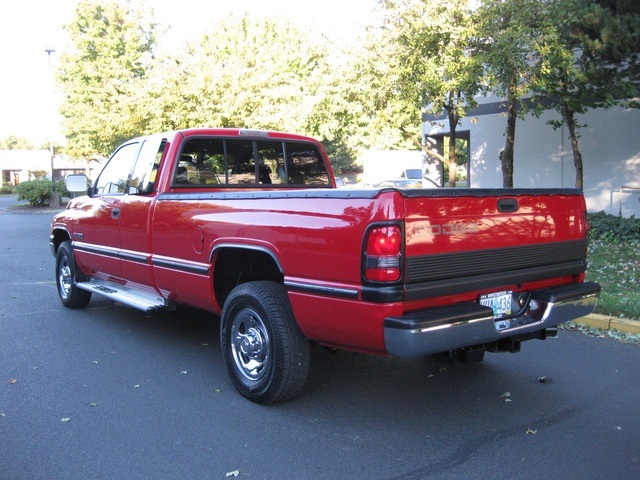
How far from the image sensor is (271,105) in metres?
18.0

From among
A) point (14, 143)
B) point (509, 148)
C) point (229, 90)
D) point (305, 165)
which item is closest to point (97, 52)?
point (229, 90)

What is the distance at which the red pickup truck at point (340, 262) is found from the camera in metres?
3.62

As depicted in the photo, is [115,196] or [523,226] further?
[115,196]

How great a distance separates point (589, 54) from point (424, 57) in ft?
10.9

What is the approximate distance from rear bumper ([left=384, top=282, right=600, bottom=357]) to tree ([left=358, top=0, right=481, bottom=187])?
8596mm

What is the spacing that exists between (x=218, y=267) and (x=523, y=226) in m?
2.38

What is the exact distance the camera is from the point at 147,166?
20.1ft

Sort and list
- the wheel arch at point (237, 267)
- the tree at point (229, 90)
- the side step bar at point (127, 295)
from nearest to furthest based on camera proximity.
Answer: the wheel arch at point (237, 267), the side step bar at point (127, 295), the tree at point (229, 90)

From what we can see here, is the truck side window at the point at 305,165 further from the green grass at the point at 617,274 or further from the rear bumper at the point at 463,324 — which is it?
the green grass at the point at 617,274

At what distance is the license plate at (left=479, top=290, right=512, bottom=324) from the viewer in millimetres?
4088

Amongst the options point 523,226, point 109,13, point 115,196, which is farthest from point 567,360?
point 109,13

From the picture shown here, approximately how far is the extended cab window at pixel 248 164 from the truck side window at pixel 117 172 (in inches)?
36.3

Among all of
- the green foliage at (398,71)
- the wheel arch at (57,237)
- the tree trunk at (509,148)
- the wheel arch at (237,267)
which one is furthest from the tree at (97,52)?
the wheel arch at (237,267)

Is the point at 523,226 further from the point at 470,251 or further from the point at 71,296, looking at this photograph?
the point at 71,296
